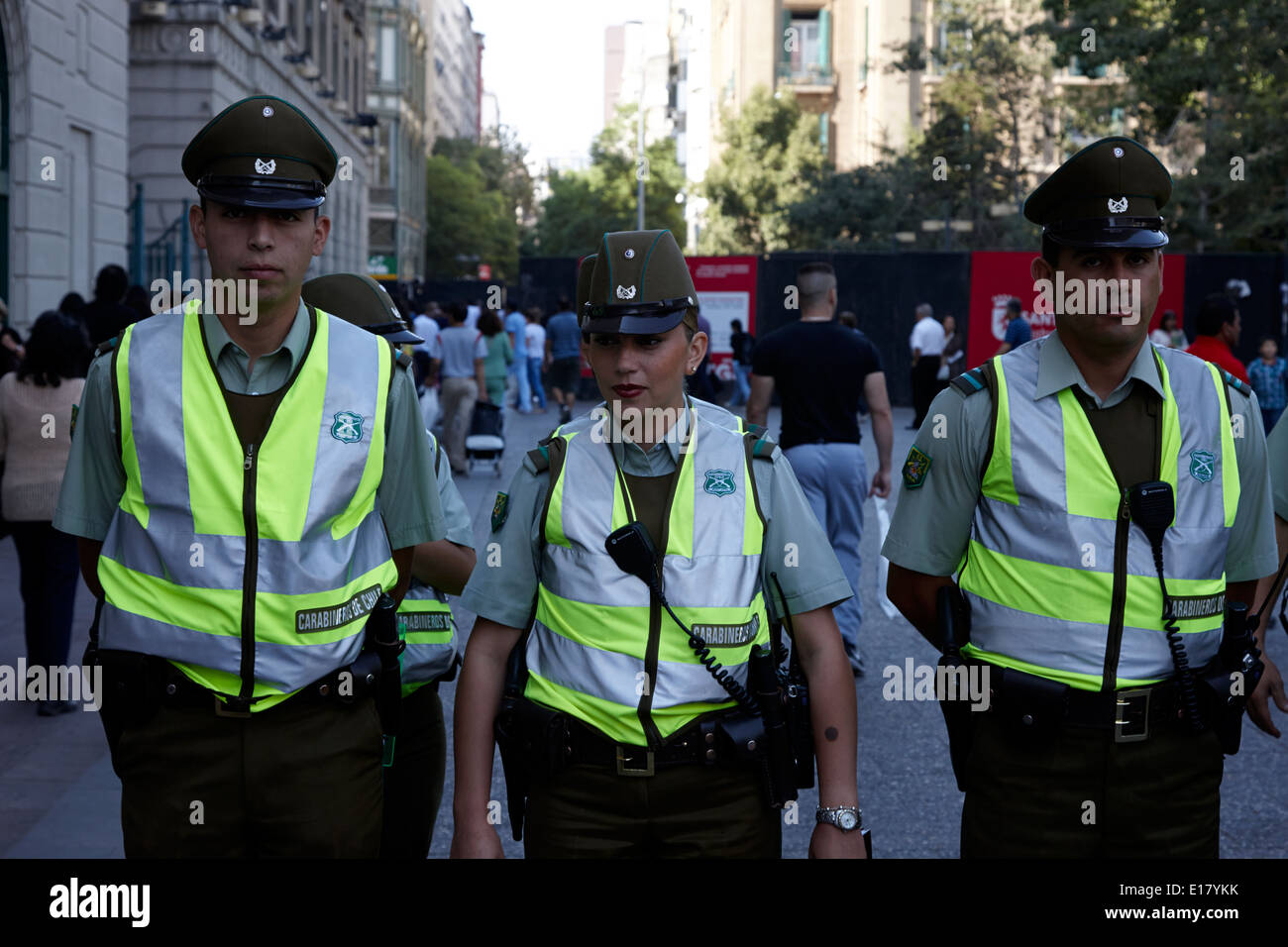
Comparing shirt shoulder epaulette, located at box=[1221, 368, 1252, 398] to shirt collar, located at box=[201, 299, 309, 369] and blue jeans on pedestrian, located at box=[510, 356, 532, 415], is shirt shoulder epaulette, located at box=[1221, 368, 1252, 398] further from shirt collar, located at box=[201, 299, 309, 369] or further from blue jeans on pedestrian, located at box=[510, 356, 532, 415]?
blue jeans on pedestrian, located at box=[510, 356, 532, 415]

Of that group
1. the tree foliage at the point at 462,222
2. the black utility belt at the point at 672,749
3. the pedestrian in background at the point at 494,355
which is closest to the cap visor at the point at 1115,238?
the black utility belt at the point at 672,749

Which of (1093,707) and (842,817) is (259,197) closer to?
(842,817)

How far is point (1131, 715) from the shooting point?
316cm

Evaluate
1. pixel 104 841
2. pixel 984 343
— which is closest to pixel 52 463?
pixel 104 841

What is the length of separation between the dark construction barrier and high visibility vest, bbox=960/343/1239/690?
23101 millimetres

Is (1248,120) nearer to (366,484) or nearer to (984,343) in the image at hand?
(984,343)

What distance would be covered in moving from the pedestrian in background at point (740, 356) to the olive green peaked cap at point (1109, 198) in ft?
59.2

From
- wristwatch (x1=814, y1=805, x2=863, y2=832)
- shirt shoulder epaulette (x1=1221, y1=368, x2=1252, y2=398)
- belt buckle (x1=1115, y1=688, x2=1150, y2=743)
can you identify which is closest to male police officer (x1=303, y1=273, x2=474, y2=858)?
wristwatch (x1=814, y1=805, x2=863, y2=832)

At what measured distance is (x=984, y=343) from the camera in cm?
2559

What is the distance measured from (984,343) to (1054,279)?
22741 millimetres

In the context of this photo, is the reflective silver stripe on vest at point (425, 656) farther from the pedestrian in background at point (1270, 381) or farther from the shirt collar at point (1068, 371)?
the pedestrian in background at point (1270, 381)

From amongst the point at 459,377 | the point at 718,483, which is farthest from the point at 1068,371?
the point at 459,377

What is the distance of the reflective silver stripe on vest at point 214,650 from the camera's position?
2.95 m

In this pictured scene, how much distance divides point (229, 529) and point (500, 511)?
53 centimetres
